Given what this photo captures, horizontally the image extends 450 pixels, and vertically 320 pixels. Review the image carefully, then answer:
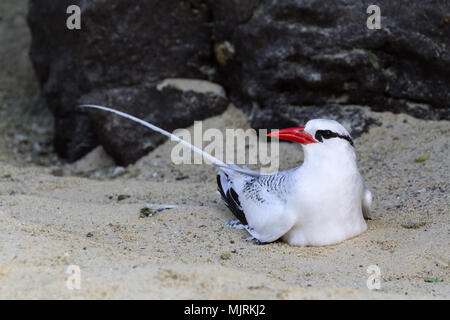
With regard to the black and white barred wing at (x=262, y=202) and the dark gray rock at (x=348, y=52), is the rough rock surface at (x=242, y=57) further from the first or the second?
the black and white barred wing at (x=262, y=202)

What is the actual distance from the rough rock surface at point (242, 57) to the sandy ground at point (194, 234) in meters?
0.32

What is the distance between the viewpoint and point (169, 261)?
12.2 ft

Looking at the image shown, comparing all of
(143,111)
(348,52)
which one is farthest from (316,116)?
(143,111)

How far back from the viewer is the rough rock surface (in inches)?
228

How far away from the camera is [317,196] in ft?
13.3

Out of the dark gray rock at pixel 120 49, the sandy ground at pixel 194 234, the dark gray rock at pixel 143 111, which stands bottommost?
the sandy ground at pixel 194 234

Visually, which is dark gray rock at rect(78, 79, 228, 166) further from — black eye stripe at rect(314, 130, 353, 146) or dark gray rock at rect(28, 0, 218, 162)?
black eye stripe at rect(314, 130, 353, 146)

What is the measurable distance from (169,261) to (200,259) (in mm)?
316

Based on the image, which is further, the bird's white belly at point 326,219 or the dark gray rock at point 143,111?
the dark gray rock at point 143,111

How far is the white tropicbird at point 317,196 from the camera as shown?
4.07 metres

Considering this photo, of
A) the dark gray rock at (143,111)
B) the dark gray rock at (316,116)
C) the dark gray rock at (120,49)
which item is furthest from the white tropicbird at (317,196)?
the dark gray rock at (120,49)

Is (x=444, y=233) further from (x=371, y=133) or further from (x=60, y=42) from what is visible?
(x=60, y=42)

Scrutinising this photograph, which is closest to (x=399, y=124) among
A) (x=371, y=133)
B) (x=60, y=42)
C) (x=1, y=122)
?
(x=371, y=133)

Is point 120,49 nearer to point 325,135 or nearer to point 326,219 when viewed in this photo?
point 325,135
